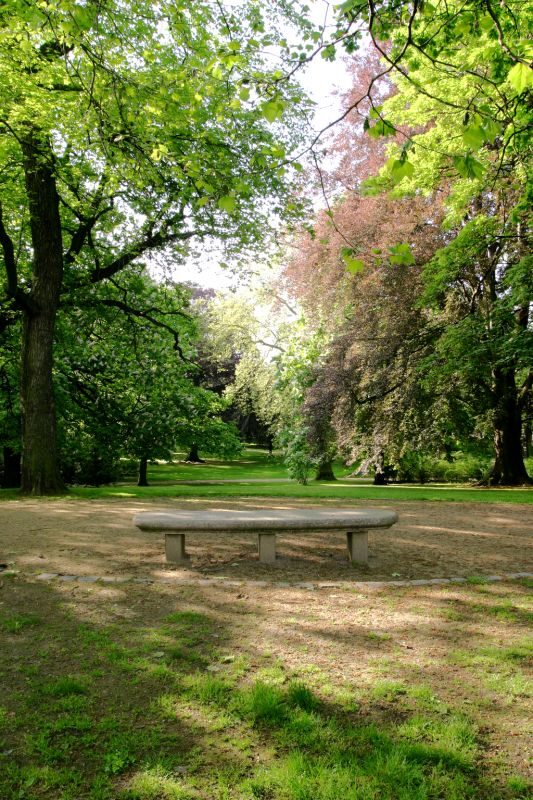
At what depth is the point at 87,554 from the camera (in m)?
6.44

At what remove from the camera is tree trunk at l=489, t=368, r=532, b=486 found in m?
16.8

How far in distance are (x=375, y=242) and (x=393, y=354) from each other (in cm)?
337

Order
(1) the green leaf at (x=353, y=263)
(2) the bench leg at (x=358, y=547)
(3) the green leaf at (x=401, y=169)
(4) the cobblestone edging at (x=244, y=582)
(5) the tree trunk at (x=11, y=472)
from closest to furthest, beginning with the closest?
1. (3) the green leaf at (x=401, y=169)
2. (1) the green leaf at (x=353, y=263)
3. (4) the cobblestone edging at (x=244, y=582)
4. (2) the bench leg at (x=358, y=547)
5. (5) the tree trunk at (x=11, y=472)

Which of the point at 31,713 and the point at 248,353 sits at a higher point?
the point at 248,353

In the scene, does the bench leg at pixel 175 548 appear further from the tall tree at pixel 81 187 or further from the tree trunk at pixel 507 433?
the tree trunk at pixel 507 433

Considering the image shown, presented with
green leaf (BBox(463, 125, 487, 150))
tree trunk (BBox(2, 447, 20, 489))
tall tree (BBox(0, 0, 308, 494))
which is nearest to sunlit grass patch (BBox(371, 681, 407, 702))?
green leaf (BBox(463, 125, 487, 150))

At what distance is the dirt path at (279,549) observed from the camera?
5.84m

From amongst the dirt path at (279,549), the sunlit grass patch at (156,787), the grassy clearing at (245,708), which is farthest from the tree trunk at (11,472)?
the sunlit grass patch at (156,787)

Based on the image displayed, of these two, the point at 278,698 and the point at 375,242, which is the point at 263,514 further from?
the point at 375,242

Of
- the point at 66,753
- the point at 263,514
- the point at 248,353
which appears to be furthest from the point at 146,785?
the point at 248,353

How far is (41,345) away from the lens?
12.8m

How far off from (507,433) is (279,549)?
12797 mm

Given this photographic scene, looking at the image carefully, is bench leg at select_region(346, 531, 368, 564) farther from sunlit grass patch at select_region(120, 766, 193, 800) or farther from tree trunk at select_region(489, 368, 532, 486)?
tree trunk at select_region(489, 368, 532, 486)

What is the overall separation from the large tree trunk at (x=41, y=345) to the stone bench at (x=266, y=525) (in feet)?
24.5
